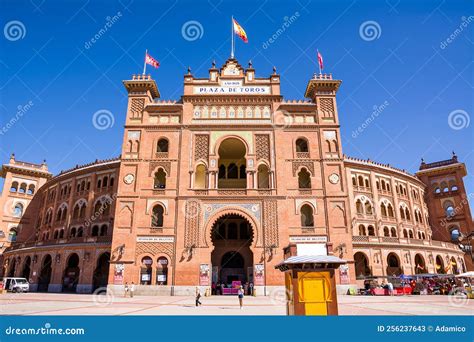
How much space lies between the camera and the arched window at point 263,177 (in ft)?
101

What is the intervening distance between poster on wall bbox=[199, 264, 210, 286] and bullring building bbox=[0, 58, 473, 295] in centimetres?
8

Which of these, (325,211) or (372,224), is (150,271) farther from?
(372,224)

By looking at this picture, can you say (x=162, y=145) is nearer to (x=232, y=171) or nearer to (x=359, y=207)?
(x=232, y=171)

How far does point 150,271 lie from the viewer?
26578 millimetres

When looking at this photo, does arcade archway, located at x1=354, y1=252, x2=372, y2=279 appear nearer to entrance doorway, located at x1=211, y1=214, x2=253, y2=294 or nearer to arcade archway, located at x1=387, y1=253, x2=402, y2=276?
arcade archway, located at x1=387, y1=253, x2=402, y2=276

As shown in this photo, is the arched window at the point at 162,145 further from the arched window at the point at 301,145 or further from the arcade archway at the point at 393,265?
the arcade archway at the point at 393,265

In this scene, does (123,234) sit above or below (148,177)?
below

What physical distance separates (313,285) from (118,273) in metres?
21.0

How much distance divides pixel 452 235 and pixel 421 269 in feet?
45.6

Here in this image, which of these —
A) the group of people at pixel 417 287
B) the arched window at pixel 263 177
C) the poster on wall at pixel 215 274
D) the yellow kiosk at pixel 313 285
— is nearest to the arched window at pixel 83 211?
the poster on wall at pixel 215 274

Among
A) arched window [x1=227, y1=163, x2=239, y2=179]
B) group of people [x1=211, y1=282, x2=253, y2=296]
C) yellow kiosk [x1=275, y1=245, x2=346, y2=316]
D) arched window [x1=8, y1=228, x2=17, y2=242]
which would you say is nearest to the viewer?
yellow kiosk [x1=275, y1=245, x2=346, y2=316]

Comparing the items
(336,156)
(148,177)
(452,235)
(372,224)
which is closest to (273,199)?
(336,156)

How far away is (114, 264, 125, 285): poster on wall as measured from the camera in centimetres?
2598

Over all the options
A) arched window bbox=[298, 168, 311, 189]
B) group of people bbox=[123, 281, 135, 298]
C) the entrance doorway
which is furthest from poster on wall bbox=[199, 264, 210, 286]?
arched window bbox=[298, 168, 311, 189]
